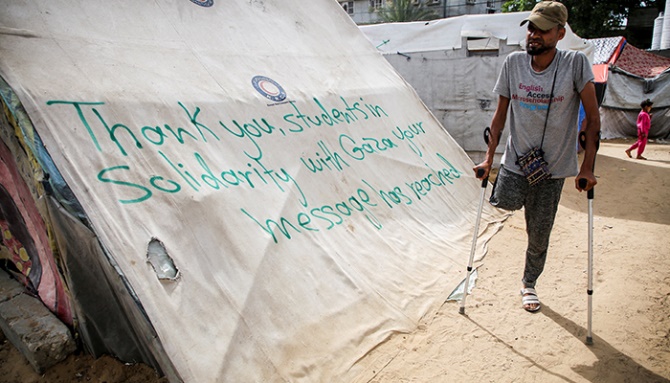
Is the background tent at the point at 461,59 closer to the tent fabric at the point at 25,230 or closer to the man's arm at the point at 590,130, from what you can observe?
the man's arm at the point at 590,130

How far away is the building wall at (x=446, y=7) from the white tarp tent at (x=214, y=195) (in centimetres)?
3206

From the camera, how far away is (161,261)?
2.22 m

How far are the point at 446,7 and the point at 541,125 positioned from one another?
34904mm

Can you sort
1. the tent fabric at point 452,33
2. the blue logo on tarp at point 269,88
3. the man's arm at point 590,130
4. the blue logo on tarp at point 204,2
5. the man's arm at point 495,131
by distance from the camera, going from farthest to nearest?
the tent fabric at point 452,33
the blue logo on tarp at point 204,2
the blue logo on tarp at point 269,88
the man's arm at point 495,131
the man's arm at point 590,130

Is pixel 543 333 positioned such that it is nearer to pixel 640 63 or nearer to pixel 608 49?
pixel 608 49

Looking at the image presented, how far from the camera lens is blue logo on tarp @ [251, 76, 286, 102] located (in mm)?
3541

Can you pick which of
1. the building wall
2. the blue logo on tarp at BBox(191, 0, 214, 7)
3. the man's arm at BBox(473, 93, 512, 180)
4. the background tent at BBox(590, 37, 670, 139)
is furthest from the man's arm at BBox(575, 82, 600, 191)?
the building wall

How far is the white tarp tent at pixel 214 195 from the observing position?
217 centimetres

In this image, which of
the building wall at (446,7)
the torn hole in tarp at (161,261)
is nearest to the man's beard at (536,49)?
the torn hole in tarp at (161,261)

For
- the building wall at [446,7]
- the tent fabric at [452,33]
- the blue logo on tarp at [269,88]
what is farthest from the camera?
the building wall at [446,7]

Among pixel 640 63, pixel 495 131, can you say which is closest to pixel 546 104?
pixel 495 131

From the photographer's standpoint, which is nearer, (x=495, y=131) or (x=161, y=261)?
(x=161, y=261)

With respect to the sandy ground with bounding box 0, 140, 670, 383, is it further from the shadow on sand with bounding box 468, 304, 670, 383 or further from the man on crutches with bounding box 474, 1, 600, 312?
the man on crutches with bounding box 474, 1, 600, 312

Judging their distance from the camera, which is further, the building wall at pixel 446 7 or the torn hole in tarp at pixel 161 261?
the building wall at pixel 446 7
